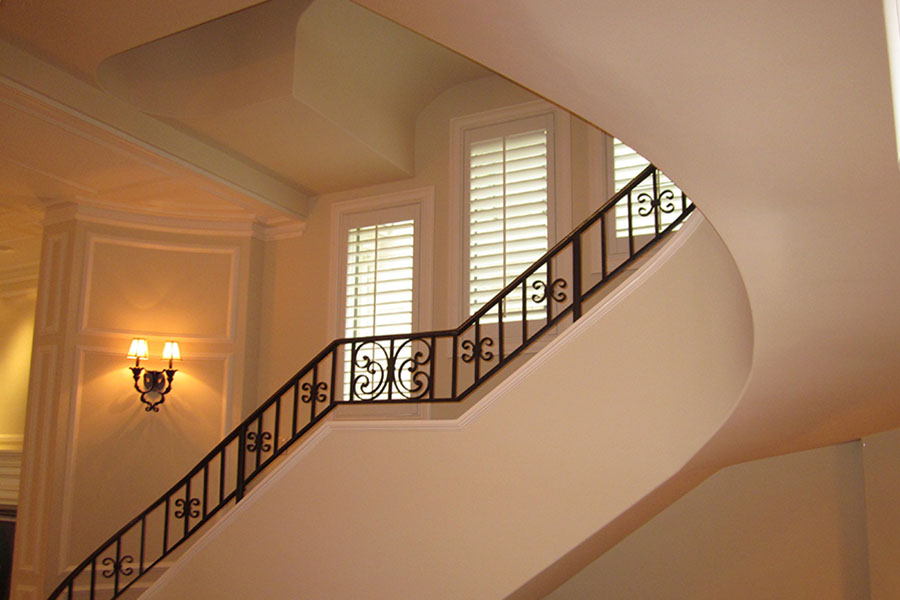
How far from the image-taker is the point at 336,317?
6.57 metres

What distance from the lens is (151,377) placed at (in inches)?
249

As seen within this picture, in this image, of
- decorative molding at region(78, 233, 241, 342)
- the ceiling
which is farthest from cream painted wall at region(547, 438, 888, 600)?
decorative molding at region(78, 233, 241, 342)

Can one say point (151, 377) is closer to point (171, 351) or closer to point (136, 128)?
point (171, 351)

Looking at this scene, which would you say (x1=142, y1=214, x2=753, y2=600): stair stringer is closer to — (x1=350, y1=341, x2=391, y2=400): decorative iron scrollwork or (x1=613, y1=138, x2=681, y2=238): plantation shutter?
(x1=350, y1=341, x2=391, y2=400): decorative iron scrollwork

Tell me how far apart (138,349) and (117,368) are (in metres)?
0.28

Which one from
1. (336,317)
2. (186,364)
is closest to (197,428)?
(186,364)

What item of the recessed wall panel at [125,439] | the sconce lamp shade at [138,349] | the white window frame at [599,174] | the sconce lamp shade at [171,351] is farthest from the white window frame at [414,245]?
the sconce lamp shade at [138,349]

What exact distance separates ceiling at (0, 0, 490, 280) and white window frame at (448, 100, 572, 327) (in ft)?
1.47

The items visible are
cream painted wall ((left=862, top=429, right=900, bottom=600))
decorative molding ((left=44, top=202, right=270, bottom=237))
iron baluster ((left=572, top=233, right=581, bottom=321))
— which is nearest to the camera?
iron baluster ((left=572, top=233, right=581, bottom=321))

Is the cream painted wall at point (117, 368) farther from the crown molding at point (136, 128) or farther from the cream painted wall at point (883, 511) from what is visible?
the cream painted wall at point (883, 511)

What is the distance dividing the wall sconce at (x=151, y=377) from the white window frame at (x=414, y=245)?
52.6 inches

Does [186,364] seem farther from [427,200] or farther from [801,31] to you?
[801,31]

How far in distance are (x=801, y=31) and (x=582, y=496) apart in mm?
2516

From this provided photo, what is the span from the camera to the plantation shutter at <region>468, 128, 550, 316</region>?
588cm
